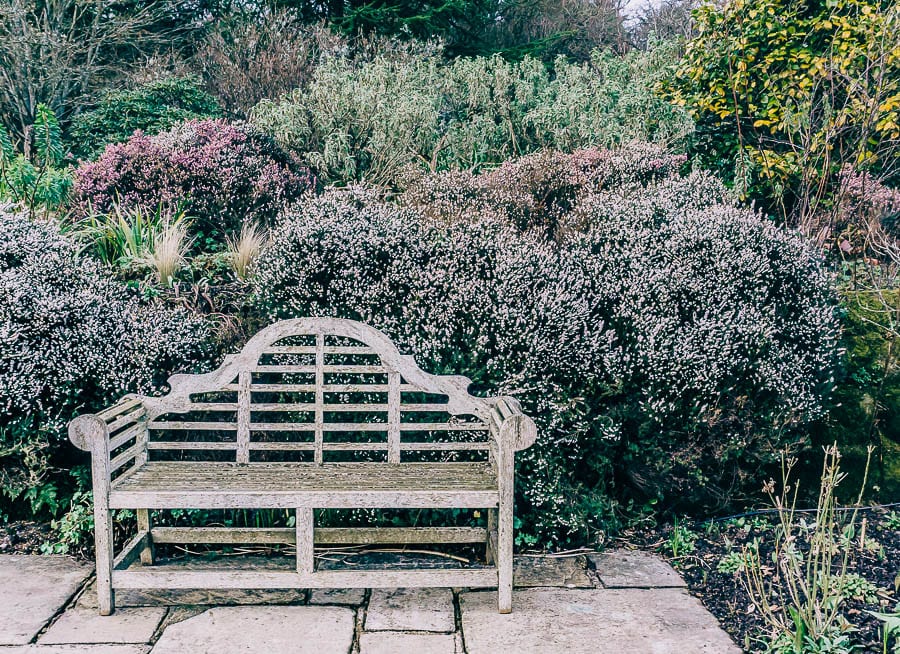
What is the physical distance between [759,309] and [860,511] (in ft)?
4.10

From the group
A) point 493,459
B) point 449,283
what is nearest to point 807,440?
point 493,459

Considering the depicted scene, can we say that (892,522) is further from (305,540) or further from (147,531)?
(147,531)

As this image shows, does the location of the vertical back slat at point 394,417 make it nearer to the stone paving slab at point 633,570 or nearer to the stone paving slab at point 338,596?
the stone paving slab at point 338,596

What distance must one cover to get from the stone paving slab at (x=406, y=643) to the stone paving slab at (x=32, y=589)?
1.25m

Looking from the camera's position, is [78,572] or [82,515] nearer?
[78,572]

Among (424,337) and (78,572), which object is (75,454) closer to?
(78,572)

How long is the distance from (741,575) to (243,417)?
2.36 metres

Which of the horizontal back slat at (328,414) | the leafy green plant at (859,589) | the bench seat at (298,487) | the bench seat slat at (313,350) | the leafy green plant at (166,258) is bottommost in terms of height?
the leafy green plant at (859,589)

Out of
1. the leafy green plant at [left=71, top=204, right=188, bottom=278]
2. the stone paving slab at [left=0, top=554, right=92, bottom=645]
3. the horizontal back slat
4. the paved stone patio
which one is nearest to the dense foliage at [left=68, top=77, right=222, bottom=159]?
the leafy green plant at [left=71, top=204, right=188, bottom=278]

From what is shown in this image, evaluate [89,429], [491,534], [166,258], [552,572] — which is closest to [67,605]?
[89,429]

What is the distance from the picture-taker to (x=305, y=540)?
2.94 m

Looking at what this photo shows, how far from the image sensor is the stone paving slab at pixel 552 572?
333 cm

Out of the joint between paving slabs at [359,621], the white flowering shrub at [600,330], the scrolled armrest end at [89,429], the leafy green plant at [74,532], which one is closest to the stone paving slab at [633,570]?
the white flowering shrub at [600,330]

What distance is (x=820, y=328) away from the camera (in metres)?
4.01
